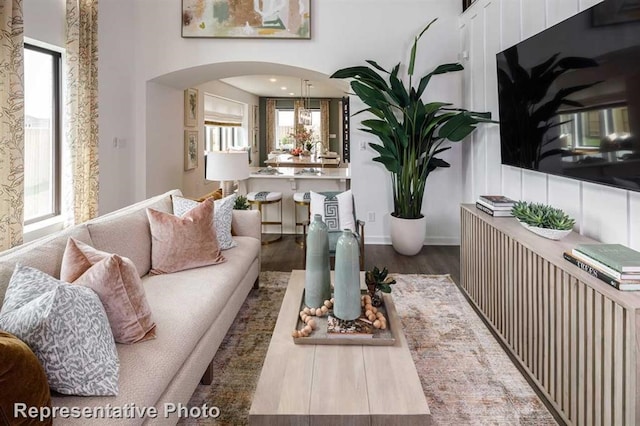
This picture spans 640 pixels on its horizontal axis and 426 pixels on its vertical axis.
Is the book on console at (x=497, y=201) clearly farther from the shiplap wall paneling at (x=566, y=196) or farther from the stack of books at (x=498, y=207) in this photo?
the shiplap wall paneling at (x=566, y=196)

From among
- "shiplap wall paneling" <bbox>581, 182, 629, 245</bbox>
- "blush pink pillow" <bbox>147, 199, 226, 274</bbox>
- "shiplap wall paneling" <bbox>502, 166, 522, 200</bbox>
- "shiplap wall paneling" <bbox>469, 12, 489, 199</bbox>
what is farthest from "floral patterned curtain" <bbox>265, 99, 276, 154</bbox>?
"shiplap wall paneling" <bbox>581, 182, 629, 245</bbox>

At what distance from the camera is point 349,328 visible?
202 cm

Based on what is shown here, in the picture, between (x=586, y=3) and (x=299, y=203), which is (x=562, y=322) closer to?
(x=586, y=3)

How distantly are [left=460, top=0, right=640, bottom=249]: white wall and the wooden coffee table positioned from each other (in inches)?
55.6

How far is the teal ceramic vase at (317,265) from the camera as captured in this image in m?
2.28

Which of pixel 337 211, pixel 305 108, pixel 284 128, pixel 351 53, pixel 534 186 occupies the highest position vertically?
pixel 305 108

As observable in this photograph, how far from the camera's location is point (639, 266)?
5.44 feet

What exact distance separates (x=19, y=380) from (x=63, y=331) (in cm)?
24

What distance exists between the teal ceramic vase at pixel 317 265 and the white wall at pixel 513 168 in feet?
5.24

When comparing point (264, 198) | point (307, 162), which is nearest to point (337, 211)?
point (264, 198)

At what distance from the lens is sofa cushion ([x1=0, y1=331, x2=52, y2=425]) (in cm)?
111

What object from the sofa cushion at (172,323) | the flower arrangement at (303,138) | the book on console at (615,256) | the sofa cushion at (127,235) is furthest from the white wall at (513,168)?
the flower arrangement at (303,138)

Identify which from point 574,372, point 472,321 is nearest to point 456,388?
point 574,372

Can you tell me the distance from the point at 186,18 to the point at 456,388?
16.9 ft
